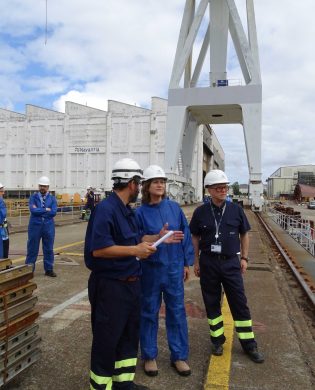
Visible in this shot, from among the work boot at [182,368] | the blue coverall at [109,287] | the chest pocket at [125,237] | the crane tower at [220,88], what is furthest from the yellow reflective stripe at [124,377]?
the crane tower at [220,88]

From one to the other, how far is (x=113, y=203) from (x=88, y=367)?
167 cm

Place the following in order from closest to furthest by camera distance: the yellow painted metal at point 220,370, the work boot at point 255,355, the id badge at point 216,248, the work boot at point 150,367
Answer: the yellow painted metal at point 220,370 < the work boot at point 150,367 < the work boot at point 255,355 < the id badge at point 216,248

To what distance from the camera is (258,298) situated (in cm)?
609

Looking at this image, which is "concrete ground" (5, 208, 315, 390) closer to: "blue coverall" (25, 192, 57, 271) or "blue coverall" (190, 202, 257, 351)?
"blue coverall" (190, 202, 257, 351)

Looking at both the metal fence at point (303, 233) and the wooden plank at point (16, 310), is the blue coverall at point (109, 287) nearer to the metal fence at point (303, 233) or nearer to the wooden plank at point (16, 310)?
the wooden plank at point (16, 310)

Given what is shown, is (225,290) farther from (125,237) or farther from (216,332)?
(125,237)

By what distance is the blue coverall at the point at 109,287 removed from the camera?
2.83 meters

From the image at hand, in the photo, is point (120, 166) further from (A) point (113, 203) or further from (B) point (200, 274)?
(B) point (200, 274)

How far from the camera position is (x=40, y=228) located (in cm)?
738

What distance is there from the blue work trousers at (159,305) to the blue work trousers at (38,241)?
421 centimetres

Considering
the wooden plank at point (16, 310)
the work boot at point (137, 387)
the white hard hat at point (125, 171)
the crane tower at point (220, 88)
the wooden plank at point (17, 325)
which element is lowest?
the work boot at point (137, 387)

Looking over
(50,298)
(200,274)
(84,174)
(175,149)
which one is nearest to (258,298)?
(200,274)

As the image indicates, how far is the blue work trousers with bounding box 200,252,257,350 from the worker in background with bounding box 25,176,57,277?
4078 millimetres

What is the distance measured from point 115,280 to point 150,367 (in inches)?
44.5
